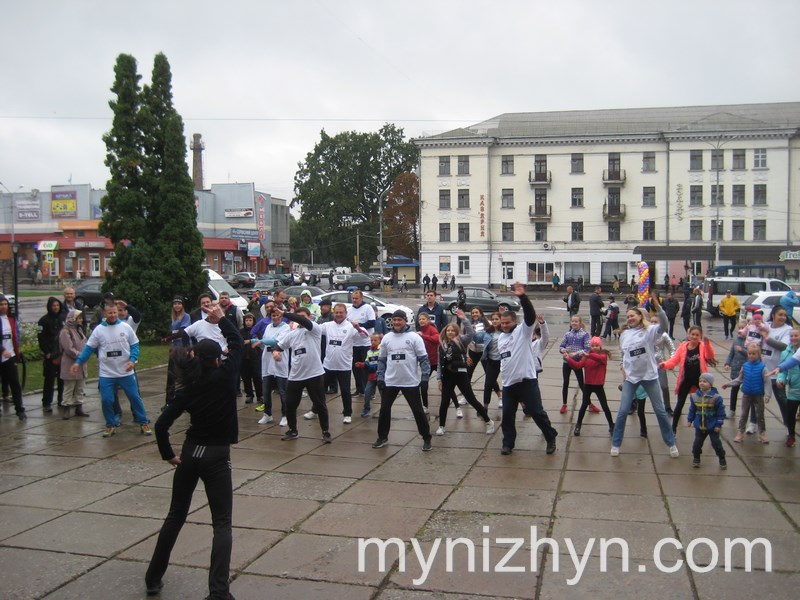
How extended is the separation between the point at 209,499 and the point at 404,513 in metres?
2.21

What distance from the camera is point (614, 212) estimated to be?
59.1m

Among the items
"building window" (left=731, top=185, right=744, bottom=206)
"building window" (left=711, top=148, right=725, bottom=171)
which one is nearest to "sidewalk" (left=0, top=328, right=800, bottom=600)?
"building window" (left=711, top=148, right=725, bottom=171)

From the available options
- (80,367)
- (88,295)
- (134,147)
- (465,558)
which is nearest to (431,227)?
(88,295)

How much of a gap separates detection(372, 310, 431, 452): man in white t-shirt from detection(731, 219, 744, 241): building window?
185ft

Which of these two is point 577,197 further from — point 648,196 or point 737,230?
point 737,230

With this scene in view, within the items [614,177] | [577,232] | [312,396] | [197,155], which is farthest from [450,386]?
[197,155]

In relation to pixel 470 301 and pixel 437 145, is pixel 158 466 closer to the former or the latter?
pixel 470 301

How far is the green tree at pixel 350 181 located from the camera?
7581cm

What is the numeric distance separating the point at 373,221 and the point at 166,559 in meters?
74.2

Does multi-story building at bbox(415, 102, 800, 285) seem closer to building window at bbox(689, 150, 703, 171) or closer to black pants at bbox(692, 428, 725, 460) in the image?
building window at bbox(689, 150, 703, 171)

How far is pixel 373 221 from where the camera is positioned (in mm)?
78125

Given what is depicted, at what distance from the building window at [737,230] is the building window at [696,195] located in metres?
3.27

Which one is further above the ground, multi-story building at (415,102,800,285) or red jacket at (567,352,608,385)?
multi-story building at (415,102,800,285)

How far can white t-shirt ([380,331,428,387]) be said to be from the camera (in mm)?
8727
